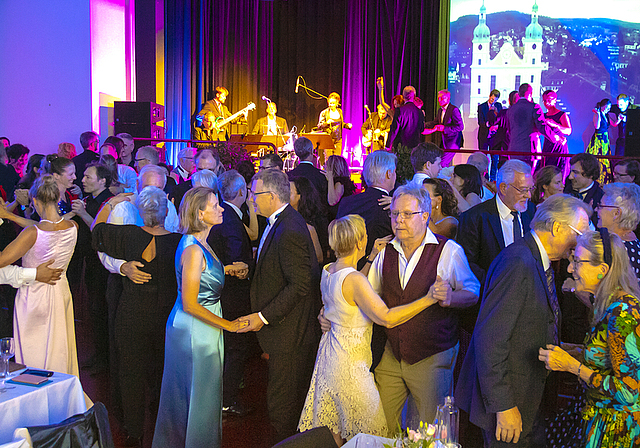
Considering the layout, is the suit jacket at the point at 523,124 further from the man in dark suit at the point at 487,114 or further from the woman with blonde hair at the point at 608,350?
the woman with blonde hair at the point at 608,350

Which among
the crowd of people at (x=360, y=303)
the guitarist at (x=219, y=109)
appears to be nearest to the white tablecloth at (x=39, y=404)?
the crowd of people at (x=360, y=303)

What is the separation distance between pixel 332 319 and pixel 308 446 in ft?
2.48

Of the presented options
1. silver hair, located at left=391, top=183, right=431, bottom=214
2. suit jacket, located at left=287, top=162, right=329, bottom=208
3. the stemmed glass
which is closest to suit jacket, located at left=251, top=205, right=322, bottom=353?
silver hair, located at left=391, top=183, right=431, bottom=214

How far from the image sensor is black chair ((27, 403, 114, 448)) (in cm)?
192

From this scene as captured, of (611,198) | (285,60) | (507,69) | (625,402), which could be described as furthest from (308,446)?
(285,60)

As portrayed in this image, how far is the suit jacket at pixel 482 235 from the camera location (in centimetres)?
319

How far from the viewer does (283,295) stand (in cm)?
284

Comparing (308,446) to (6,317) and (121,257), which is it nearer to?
(121,257)

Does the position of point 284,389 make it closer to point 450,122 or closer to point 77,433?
point 77,433

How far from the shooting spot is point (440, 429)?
1714mm

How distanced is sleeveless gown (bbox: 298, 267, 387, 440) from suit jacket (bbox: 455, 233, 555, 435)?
0.53 m

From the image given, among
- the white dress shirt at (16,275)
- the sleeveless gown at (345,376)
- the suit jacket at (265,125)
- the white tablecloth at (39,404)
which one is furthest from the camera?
the suit jacket at (265,125)

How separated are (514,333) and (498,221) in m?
1.22

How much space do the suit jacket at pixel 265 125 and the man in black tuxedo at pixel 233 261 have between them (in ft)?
30.2
